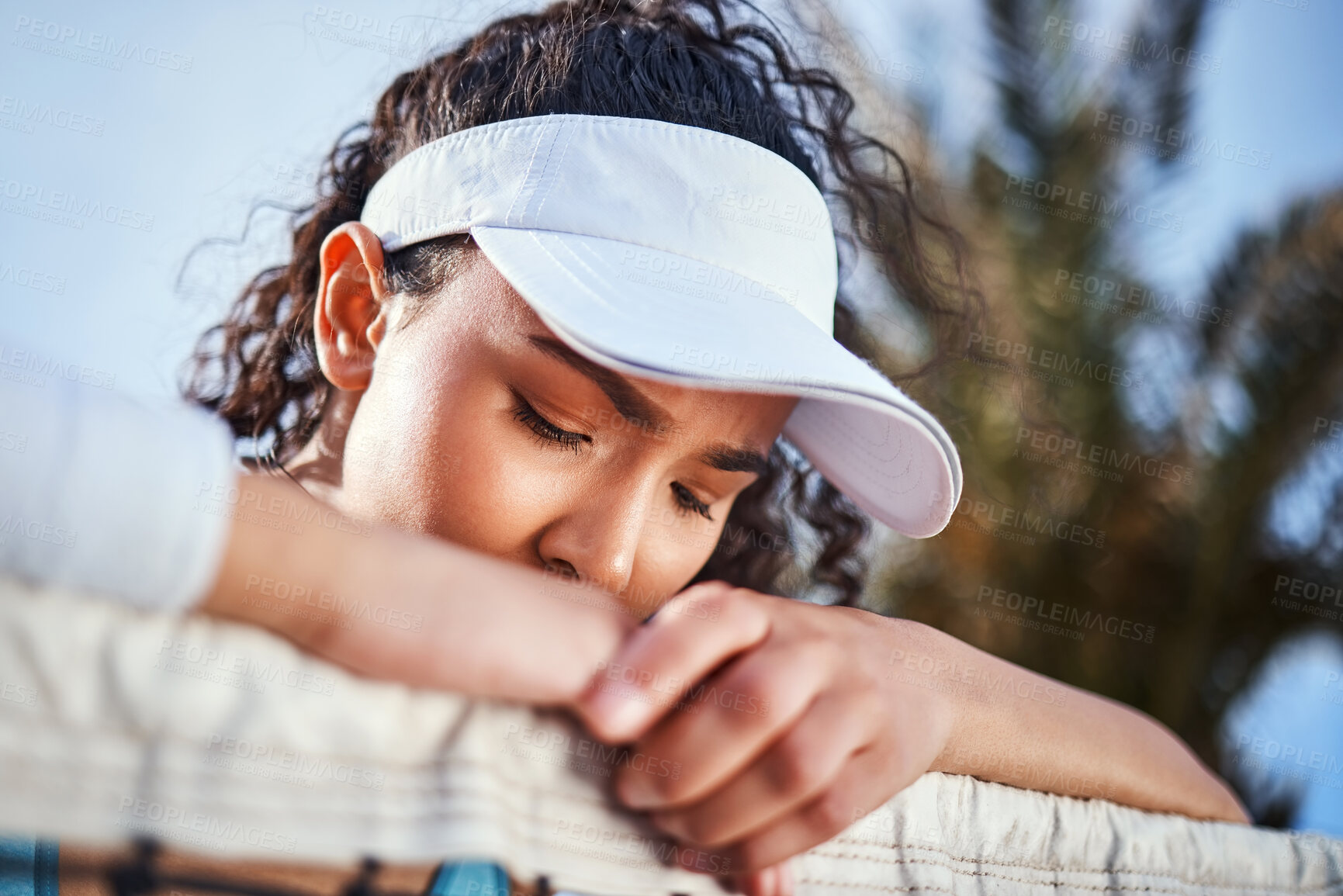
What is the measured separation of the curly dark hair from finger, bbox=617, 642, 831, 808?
0.81m

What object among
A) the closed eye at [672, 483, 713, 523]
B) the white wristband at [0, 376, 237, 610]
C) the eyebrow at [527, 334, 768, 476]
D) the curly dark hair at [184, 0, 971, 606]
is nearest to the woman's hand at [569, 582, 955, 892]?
the white wristband at [0, 376, 237, 610]

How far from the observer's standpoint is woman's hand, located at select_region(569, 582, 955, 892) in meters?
0.49

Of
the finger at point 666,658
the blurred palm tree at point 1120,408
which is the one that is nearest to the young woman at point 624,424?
the finger at point 666,658

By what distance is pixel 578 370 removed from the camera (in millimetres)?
1031

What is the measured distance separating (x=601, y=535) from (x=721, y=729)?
53 centimetres

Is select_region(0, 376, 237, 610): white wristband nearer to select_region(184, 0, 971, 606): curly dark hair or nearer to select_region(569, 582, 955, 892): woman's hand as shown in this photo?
select_region(569, 582, 955, 892): woman's hand

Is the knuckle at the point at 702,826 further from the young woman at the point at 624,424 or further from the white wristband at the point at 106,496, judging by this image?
Answer: the white wristband at the point at 106,496

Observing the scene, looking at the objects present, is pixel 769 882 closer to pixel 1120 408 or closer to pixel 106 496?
pixel 106 496

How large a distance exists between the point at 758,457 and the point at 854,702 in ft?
2.08

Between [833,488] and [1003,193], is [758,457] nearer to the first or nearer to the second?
[833,488]

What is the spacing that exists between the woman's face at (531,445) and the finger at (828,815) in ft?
1.51

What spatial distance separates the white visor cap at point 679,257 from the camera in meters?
0.90

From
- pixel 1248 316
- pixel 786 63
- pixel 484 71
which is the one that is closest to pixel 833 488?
pixel 786 63

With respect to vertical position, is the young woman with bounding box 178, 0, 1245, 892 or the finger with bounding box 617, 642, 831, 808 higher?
the finger with bounding box 617, 642, 831, 808
